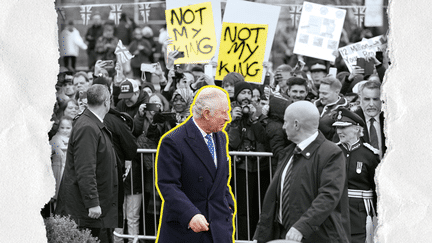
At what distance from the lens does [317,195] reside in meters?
4.50

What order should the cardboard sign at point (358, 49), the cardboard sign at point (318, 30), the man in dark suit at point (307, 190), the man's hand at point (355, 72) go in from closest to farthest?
1. the man in dark suit at point (307, 190)
2. the man's hand at point (355, 72)
3. the cardboard sign at point (318, 30)
4. the cardboard sign at point (358, 49)

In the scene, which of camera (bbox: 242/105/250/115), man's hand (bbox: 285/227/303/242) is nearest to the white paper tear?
man's hand (bbox: 285/227/303/242)

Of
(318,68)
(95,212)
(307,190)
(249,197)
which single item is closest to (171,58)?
(249,197)

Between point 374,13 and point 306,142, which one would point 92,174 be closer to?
point 306,142

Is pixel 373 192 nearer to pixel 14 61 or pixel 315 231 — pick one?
pixel 315 231

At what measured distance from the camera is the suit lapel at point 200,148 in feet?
14.8

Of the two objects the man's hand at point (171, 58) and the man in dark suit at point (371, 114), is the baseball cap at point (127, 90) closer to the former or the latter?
the man's hand at point (171, 58)

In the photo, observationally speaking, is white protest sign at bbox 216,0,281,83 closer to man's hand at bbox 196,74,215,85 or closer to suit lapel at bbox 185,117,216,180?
man's hand at bbox 196,74,215,85

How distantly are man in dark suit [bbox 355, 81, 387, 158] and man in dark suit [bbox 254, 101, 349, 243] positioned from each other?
5.02 feet

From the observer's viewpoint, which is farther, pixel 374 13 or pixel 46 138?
pixel 374 13

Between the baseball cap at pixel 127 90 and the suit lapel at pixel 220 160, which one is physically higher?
the baseball cap at pixel 127 90

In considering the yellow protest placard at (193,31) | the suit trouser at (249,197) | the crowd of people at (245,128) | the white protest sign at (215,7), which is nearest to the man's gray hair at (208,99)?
the crowd of people at (245,128)

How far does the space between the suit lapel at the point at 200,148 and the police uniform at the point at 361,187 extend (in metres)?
1.97

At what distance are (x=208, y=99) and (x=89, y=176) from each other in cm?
175
